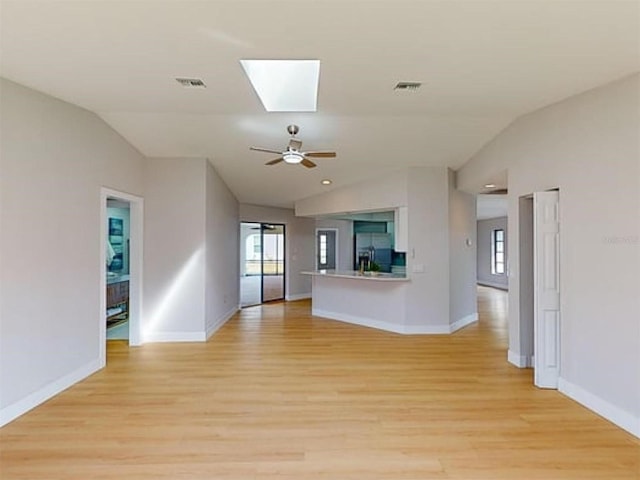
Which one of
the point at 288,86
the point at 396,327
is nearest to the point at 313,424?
the point at 288,86

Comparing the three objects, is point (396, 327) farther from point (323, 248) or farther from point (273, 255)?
point (323, 248)

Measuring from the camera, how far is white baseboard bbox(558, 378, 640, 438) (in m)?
2.99

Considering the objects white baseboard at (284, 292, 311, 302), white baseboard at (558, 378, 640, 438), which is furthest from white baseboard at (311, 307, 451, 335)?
white baseboard at (284, 292, 311, 302)

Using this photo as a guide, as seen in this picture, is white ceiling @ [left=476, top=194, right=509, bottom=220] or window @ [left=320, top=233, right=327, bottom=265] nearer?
white ceiling @ [left=476, top=194, right=509, bottom=220]

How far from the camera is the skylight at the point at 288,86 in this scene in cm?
405

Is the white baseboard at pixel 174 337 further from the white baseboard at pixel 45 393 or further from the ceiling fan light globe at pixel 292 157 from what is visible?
the ceiling fan light globe at pixel 292 157

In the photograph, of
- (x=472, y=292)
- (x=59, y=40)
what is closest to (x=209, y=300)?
(x=59, y=40)

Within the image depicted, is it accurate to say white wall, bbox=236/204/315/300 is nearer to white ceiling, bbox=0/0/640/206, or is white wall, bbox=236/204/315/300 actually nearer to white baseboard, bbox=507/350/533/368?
white ceiling, bbox=0/0/640/206

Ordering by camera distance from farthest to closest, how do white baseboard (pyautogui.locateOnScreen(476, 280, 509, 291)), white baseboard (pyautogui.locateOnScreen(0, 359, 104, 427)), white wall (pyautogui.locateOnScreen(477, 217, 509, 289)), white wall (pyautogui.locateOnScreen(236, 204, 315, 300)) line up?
white wall (pyautogui.locateOnScreen(477, 217, 509, 289)), white baseboard (pyautogui.locateOnScreen(476, 280, 509, 291)), white wall (pyautogui.locateOnScreen(236, 204, 315, 300)), white baseboard (pyautogui.locateOnScreen(0, 359, 104, 427))

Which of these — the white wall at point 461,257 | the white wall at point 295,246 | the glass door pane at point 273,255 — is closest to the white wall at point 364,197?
the white wall at point 461,257

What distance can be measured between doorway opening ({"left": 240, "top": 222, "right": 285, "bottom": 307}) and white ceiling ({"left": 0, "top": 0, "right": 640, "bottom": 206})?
522cm

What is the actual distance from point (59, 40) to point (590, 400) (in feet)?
16.0

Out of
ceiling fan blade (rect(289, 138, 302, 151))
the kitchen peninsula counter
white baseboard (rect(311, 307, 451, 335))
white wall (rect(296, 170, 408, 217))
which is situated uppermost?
ceiling fan blade (rect(289, 138, 302, 151))

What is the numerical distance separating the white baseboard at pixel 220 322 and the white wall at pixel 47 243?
6.06 feet
